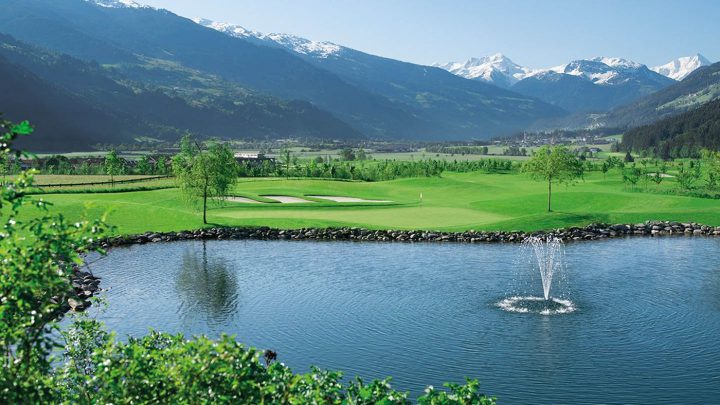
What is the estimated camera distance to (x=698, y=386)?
3198 cm

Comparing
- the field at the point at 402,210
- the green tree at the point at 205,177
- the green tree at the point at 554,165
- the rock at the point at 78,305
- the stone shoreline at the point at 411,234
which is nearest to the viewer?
the rock at the point at 78,305

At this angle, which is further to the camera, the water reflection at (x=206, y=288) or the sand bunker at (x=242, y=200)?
the sand bunker at (x=242, y=200)

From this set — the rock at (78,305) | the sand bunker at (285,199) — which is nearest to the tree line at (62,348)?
the rock at (78,305)

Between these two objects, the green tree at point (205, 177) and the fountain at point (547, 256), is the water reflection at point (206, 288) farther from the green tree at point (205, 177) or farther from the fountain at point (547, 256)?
the fountain at point (547, 256)

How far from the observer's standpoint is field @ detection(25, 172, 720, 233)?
83.1 m

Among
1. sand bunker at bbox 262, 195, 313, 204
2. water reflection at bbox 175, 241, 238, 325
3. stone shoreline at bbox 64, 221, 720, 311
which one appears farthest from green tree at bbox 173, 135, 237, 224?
sand bunker at bbox 262, 195, 313, 204

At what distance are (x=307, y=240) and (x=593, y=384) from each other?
4856cm

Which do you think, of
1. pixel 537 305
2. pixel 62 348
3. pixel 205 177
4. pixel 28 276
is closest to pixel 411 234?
pixel 205 177

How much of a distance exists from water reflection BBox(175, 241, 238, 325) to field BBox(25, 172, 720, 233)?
48.6 feet

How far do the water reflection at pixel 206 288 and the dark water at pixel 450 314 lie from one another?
209 mm

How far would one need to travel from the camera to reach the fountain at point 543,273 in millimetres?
45822

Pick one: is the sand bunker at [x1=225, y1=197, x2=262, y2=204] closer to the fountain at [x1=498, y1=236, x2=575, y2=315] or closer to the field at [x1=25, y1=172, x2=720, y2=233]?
the field at [x1=25, y1=172, x2=720, y2=233]

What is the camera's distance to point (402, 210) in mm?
98625

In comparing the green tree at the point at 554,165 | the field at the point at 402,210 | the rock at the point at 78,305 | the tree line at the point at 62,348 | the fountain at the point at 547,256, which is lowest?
the rock at the point at 78,305
